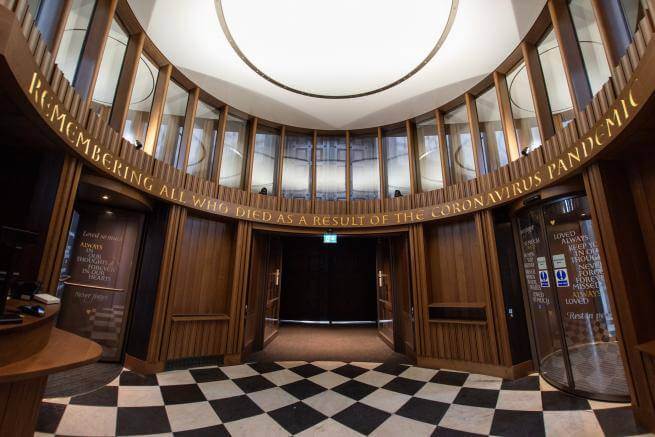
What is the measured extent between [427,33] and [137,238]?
5.50 m

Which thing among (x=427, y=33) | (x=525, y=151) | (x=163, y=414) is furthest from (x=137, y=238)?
(x=525, y=151)

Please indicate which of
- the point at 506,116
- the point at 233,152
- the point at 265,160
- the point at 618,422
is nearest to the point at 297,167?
the point at 265,160

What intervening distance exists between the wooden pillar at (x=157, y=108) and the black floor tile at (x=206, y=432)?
3.73m

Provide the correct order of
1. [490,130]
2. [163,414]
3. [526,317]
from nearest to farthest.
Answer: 1. [163,414]
2. [526,317]
3. [490,130]

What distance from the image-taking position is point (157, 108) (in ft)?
15.1

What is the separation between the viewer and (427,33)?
3.91 metres

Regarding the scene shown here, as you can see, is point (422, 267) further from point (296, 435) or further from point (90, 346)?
point (90, 346)

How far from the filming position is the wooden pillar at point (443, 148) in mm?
5363

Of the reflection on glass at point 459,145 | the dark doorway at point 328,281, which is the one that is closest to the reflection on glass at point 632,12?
the reflection on glass at point 459,145

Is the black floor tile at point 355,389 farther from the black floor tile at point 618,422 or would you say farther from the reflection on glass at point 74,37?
the reflection on glass at point 74,37

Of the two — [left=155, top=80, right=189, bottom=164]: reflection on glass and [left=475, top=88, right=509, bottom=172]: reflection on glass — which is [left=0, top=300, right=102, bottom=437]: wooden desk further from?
[left=475, top=88, right=509, bottom=172]: reflection on glass

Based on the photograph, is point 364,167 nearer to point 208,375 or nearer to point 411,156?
point 411,156

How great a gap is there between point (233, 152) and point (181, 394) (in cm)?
423

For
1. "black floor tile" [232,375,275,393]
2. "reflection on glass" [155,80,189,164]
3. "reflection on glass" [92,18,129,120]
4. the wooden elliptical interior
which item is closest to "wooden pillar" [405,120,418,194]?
the wooden elliptical interior
